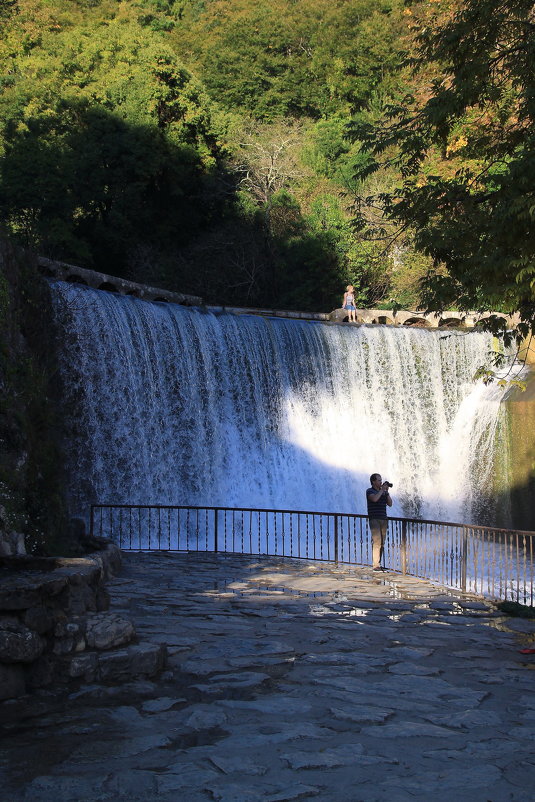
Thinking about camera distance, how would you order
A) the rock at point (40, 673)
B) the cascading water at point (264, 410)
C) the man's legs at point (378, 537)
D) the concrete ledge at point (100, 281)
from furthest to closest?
the concrete ledge at point (100, 281)
the cascading water at point (264, 410)
the man's legs at point (378, 537)
the rock at point (40, 673)

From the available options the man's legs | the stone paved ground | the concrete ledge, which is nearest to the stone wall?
the stone paved ground

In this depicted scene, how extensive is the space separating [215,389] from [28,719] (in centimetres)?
1670

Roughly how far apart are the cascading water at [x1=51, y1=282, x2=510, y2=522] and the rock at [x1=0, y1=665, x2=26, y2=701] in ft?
42.0

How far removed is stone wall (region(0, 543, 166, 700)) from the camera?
256 inches

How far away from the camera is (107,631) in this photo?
7.30m

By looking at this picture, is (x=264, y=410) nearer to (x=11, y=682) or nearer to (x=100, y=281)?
(x=100, y=281)

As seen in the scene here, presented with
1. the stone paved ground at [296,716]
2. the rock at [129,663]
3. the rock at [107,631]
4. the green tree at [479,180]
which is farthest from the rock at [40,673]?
the green tree at [479,180]

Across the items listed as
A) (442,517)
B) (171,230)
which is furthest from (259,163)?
(442,517)

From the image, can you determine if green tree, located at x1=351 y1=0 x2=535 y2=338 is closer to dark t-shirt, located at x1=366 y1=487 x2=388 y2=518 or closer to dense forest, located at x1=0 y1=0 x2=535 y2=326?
dark t-shirt, located at x1=366 y1=487 x2=388 y2=518

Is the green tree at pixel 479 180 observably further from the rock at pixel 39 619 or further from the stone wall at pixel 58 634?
the rock at pixel 39 619

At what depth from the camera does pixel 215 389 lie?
22.5 meters

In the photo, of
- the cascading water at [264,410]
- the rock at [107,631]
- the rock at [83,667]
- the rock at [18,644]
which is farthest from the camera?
the cascading water at [264,410]

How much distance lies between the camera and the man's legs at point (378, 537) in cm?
1380

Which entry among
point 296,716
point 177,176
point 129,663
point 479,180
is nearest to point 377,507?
point 479,180
